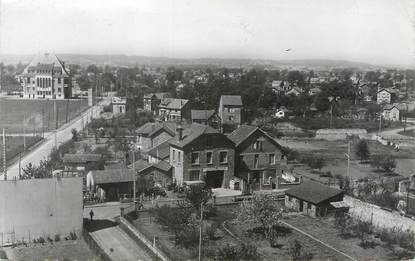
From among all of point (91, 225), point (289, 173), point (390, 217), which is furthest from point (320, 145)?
point (91, 225)

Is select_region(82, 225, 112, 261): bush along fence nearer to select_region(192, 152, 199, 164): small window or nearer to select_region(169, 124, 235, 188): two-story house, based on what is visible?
select_region(169, 124, 235, 188): two-story house

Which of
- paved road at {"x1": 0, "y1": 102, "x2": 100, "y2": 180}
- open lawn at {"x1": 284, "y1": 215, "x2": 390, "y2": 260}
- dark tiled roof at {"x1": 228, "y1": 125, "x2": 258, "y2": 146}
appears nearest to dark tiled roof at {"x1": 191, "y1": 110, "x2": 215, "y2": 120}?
paved road at {"x1": 0, "y1": 102, "x2": 100, "y2": 180}

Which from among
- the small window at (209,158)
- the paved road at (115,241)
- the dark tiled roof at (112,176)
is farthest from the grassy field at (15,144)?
the small window at (209,158)

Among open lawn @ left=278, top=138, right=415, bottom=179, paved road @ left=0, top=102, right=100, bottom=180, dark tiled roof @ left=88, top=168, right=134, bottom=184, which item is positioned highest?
dark tiled roof @ left=88, top=168, right=134, bottom=184

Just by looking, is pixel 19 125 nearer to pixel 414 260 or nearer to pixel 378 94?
pixel 414 260

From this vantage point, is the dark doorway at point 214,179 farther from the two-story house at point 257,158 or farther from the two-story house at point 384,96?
the two-story house at point 384,96

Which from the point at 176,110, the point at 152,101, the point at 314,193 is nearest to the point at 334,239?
the point at 314,193

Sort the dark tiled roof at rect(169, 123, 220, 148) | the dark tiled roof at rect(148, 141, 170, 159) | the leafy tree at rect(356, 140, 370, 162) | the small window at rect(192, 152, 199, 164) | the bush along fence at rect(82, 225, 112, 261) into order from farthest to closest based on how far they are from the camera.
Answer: the leafy tree at rect(356, 140, 370, 162), the dark tiled roof at rect(148, 141, 170, 159), the small window at rect(192, 152, 199, 164), the dark tiled roof at rect(169, 123, 220, 148), the bush along fence at rect(82, 225, 112, 261)
